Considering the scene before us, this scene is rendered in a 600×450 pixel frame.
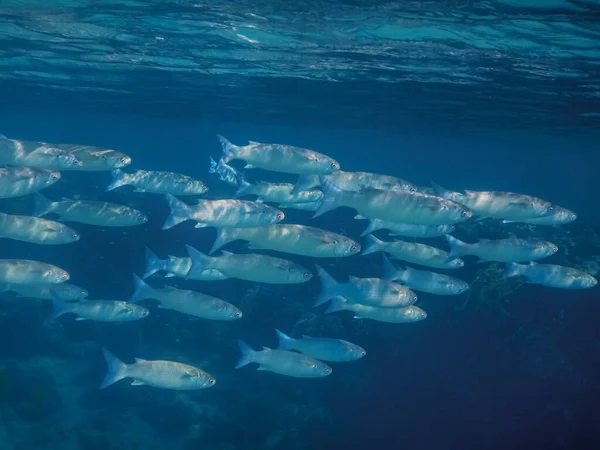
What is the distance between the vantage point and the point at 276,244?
8.94 meters

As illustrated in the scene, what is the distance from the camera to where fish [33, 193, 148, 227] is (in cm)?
1030

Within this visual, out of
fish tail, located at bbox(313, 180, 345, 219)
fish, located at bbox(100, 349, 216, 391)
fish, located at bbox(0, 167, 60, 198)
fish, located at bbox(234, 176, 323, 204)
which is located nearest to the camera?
fish tail, located at bbox(313, 180, 345, 219)

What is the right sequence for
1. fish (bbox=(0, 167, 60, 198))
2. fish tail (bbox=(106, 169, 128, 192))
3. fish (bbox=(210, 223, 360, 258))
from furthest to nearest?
fish tail (bbox=(106, 169, 128, 192)) → fish (bbox=(0, 167, 60, 198)) → fish (bbox=(210, 223, 360, 258))

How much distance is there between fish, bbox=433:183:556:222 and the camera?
32.0ft

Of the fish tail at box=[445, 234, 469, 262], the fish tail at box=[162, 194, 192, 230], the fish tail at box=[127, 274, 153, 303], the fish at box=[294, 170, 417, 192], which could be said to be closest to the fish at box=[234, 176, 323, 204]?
the fish at box=[294, 170, 417, 192]

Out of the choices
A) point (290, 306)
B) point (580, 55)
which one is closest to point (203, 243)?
point (290, 306)

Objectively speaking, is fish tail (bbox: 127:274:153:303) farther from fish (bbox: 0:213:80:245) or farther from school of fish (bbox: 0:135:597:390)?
fish (bbox: 0:213:80:245)

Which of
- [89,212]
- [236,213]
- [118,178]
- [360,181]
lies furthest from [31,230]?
[360,181]

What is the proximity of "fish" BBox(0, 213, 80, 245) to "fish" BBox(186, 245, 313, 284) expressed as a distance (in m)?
2.91

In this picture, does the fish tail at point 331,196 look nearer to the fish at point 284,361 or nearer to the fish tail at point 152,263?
the fish at point 284,361

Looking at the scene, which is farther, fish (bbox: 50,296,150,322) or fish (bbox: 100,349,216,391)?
fish (bbox: 50,296,150,322)

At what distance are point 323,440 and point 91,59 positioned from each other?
16.8 m

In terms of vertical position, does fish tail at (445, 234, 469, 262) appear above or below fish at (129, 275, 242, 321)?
above

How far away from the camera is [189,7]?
12.1 meters
